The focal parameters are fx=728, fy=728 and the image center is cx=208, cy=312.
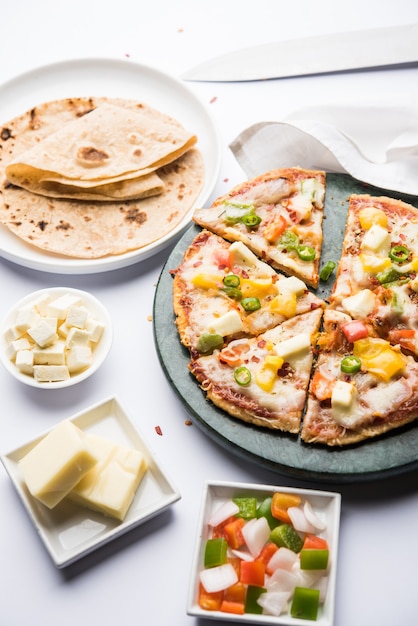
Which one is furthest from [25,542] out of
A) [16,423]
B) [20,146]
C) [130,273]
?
[20,146]

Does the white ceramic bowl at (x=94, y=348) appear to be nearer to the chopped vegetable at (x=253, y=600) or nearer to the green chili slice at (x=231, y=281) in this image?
the green chili slice at (x=231, y=281)

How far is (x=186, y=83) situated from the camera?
6777 mm

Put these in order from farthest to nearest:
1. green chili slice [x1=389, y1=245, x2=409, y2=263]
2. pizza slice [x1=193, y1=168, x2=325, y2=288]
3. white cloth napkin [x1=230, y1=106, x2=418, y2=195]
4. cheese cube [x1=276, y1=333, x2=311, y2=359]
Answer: white cloth napkin [x1=230, y1=106, x2=418, y2=195] < pizza slice [x1=193, y1=168, x2=325, y2=288] < green chili slice [x1=389, y1=245, x2=409, y2=263] < cheese cube [x1=276, y1=333, x2=311, y2=359]

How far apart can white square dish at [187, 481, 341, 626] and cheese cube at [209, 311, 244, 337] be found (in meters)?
1.09

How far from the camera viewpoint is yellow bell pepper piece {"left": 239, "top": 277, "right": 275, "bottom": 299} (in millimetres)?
5117

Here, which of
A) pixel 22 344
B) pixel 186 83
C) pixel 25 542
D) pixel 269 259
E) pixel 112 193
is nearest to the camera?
pixel 25 542

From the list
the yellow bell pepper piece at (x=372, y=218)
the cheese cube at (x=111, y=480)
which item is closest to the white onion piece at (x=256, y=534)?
the cheese cube at (x=111, y=480)

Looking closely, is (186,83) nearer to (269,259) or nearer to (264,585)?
(269,259)

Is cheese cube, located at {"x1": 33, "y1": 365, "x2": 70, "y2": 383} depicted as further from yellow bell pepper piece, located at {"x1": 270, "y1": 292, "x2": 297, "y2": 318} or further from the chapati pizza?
yellow bell pepper piece, located at {"x1": 270, "y1": 292, "x2": 297, "y2": 318}

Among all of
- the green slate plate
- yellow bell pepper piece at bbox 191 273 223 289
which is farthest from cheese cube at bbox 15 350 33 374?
yellow bell pepper piece at bbox 191 273 223 289

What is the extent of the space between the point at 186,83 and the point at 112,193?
1496mm

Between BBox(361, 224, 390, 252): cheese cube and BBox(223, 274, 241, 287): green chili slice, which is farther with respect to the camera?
BBox(361, 224, 390, 252): cheese cube

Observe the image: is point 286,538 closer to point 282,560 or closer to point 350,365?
point 282,560

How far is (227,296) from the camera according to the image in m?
5.12
